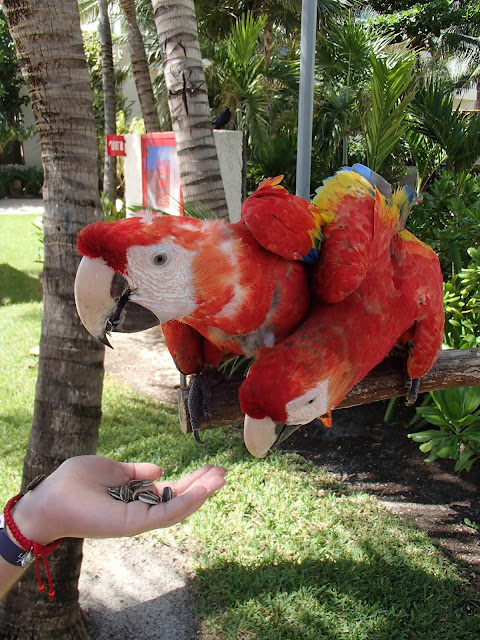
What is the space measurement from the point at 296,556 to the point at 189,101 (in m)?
2.30

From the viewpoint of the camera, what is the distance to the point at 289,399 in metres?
1.12

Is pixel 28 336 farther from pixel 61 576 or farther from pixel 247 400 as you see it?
pixel 247 400

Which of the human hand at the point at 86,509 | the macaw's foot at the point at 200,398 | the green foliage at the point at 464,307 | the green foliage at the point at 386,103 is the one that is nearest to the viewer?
the human hand at the point at 86,509

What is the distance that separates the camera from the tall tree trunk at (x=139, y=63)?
6.61 meters

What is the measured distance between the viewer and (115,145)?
6543 mm

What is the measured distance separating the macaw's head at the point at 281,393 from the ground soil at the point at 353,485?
1.63 metres

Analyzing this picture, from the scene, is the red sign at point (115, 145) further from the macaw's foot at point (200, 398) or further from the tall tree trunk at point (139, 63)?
the macaw's foot at point (200, 398)

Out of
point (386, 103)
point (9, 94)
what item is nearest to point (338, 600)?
point (386, 103)

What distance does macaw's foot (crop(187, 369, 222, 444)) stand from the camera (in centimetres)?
162

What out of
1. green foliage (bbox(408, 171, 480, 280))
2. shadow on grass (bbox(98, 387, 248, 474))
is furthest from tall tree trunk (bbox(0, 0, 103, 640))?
green foliage (bbox(408, 171, 480, 280))

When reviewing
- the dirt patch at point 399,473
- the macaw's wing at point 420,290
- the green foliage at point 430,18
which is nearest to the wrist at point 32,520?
the macaw's wing at point 420,290

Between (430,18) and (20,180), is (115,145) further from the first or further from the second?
(430,18)

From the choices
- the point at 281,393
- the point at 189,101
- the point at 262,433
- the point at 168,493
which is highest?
the point at 189,101

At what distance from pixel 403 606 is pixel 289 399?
5.81 ft
